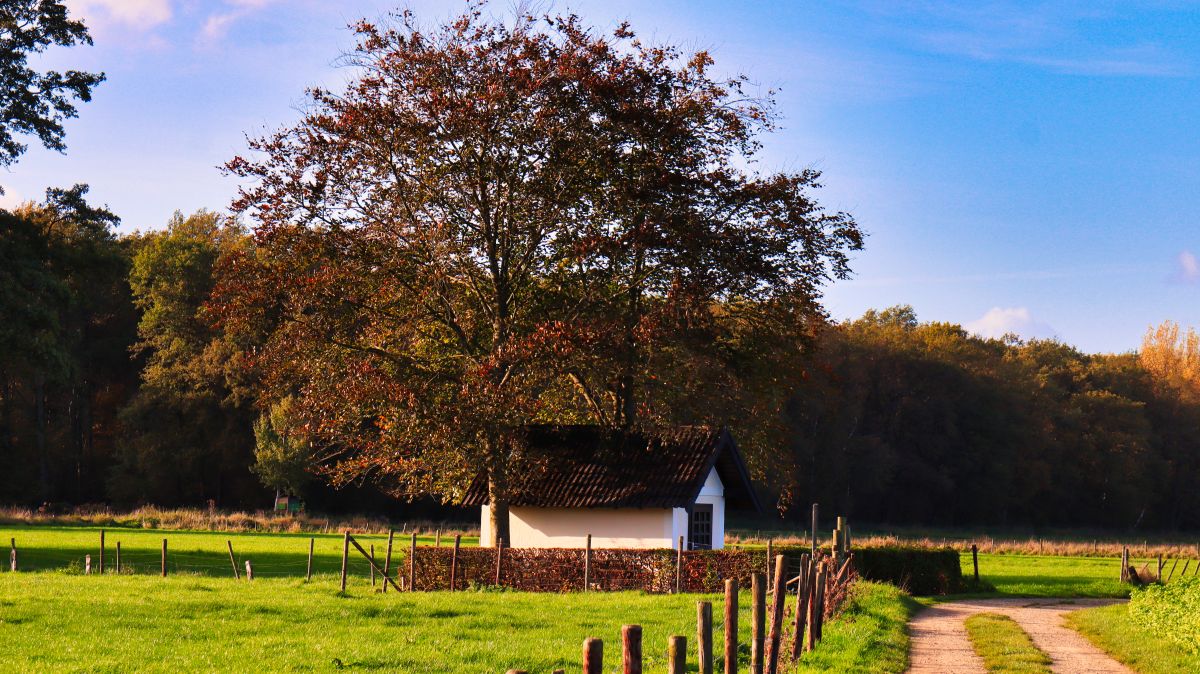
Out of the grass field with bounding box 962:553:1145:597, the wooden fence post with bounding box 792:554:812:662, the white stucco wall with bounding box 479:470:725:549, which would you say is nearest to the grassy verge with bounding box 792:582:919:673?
the wooden fence post with bounding box 792:554:812:662

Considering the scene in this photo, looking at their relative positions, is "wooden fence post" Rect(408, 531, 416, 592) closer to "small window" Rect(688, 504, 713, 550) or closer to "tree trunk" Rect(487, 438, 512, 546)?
"tree trunk" Rect(487, 438, 512, 546)

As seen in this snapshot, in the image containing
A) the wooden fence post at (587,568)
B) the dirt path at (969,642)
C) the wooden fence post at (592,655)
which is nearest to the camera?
the wooden fence post at (592,655)

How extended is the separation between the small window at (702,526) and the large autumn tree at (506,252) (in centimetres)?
346

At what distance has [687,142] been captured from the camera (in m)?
35.1

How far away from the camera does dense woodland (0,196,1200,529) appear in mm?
74000

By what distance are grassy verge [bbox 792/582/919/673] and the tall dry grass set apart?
35.7 m

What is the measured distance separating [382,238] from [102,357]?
52.9 meters

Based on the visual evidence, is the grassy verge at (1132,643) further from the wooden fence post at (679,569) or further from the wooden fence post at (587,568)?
the wooden fence post at (587,568)

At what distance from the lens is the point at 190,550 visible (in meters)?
44.8

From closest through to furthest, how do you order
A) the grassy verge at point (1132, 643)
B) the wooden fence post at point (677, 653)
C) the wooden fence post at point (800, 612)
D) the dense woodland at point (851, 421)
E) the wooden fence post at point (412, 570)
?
the wooden fence post at point (677, 653) → the wooden fence post at point (800, 612) → the grassy verge at point (1132, 643) → the wooden fence post at point (412, 570) → the dense woodland at point (851, 421)

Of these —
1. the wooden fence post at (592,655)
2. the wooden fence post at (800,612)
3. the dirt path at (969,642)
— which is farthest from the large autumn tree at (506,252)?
the wooden fence post at (592,655)

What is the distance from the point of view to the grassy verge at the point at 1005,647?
17.0 metres

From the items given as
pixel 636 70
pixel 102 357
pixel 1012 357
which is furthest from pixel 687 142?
pixel 1012 357

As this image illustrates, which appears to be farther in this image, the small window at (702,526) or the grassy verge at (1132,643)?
the small window at (702,526)
